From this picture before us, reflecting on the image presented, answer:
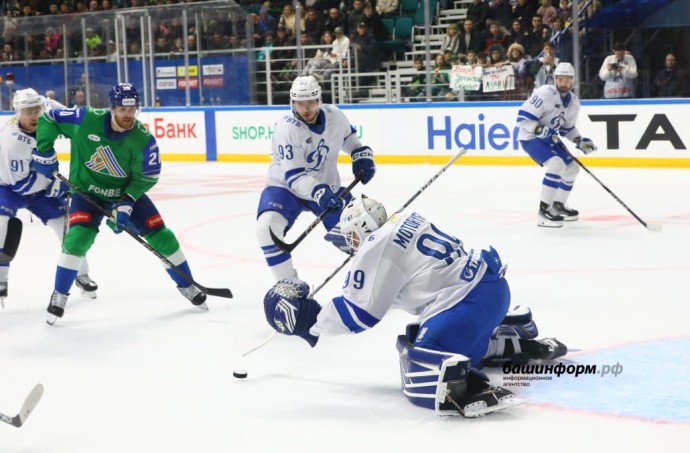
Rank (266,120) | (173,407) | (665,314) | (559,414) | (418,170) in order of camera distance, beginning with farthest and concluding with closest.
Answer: (266,120)
(418,170)
(665,314)
(173,407)
(559,414)

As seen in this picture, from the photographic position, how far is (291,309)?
3334 mm

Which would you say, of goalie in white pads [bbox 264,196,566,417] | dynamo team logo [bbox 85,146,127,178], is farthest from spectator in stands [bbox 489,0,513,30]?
goalie in white pads [bbox 264,196,566,417]

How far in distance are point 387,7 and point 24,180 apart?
869cm

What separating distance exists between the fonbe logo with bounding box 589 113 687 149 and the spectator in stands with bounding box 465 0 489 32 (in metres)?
1.85

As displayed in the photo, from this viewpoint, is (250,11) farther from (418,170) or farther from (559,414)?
(559,414)

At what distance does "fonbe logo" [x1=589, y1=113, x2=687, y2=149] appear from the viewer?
1020cm

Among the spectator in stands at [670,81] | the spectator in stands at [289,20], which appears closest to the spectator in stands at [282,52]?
the spectator in stands at [289,20]

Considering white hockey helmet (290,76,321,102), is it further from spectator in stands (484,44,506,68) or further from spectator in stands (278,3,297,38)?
spectator in stands (278,3,297,38)

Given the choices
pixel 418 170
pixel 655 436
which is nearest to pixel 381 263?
pixel 655 436

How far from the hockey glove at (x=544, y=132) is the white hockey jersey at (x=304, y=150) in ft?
9.43

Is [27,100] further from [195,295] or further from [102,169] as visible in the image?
[195,295]

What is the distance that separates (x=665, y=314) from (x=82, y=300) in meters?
2.87

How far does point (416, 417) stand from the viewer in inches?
125

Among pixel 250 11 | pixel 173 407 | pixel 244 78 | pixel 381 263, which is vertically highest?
pixel 250 11
